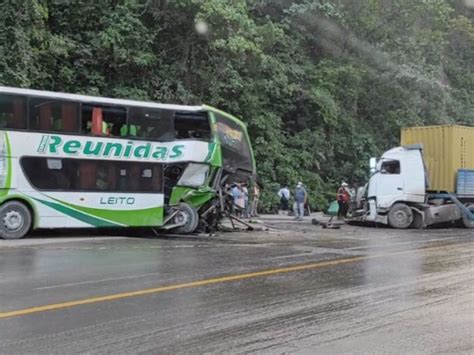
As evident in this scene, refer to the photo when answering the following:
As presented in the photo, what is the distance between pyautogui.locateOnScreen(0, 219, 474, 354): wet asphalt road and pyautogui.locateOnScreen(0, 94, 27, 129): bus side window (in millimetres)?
3596

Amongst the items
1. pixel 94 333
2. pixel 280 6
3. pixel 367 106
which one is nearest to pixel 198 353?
pixel 94 333

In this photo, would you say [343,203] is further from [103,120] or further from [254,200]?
[103,120]

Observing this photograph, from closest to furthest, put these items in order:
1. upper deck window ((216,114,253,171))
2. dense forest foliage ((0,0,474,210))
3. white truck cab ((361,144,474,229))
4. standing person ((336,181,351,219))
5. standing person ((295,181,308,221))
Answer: upper deck window ((216,114,253,171)) → white truck cab ((361,144,474,229)) → dense forest foliage ((0,0,474,210)) → standing person ((295,181,308,221)) → standing person ((336,181,351,219))

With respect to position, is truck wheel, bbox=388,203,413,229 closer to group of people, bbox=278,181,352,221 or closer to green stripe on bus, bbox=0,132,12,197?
group of people, bbox=278,181,352,221

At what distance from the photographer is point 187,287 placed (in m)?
8.10

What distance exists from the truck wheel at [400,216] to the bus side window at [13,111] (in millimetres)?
13409

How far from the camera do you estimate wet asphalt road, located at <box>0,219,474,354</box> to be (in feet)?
18.0

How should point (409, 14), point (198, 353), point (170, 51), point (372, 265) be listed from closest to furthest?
1. point (198, 353)
2. point (372, 265)
3. point (170, 51)
4. point (409, 14)

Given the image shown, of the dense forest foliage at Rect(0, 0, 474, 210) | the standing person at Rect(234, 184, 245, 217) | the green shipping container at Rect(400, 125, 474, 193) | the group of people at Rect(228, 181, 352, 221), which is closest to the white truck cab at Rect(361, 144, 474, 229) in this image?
the green shipping container at Rect(400, 125, 474, 193)

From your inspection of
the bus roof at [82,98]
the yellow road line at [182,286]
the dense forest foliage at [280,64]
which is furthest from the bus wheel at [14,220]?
the yellow road line at [182,286]

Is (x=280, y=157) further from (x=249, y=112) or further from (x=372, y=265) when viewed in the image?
(x=372, y=265)

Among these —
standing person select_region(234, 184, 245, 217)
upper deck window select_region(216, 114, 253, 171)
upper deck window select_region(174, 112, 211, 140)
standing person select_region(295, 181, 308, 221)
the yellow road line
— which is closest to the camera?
the yellow road line

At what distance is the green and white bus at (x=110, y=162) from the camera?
49.3 ft

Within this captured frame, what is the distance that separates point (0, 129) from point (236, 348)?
11.4m
